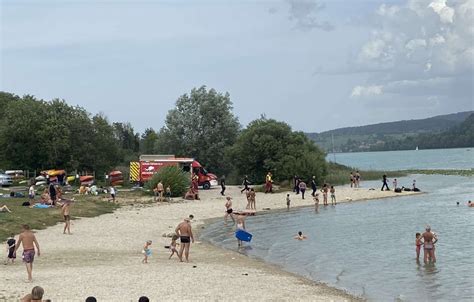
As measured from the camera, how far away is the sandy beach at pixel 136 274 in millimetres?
16609

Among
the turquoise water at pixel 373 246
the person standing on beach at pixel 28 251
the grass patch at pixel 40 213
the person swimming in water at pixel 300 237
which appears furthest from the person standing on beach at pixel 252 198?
the person standing on beach at pixel 28 251

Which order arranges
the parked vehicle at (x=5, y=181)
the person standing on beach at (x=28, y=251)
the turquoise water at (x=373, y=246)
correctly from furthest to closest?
the parked vehicle at (x=5, y=181) → the turquoise water at (x=373, y=246) → the person standing on beach at (x=28, y=251)

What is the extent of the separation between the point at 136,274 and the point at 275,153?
46.6 m

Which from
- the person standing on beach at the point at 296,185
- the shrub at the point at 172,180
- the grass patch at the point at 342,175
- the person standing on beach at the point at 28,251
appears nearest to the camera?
the person standing on beach at the point at 28,251

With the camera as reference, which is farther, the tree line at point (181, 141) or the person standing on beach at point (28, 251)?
the tree line at point (181, 141)

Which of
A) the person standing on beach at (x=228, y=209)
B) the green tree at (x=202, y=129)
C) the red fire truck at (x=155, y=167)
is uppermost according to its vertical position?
the green tree at (x=202, y=129)

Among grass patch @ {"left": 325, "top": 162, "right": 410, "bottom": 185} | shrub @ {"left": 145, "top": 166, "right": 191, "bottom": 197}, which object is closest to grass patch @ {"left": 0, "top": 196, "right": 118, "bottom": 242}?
shrub @ {"left": 145, "top": 166, "right": 191, "bottom": 197}

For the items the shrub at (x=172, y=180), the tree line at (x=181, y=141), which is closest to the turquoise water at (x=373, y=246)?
the shrub at (x=172, y=180)

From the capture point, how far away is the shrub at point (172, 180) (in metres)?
48.7

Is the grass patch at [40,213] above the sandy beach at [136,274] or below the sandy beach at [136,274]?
above

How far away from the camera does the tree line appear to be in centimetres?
6044

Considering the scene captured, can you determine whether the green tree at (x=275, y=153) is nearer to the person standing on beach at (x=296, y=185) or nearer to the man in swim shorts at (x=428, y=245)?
the person standing on beach at (x=296, y=185)

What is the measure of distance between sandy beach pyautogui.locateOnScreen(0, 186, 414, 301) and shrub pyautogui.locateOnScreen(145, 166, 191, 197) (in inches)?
631

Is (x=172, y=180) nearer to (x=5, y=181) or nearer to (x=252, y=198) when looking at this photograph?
(x=252, y=198)
